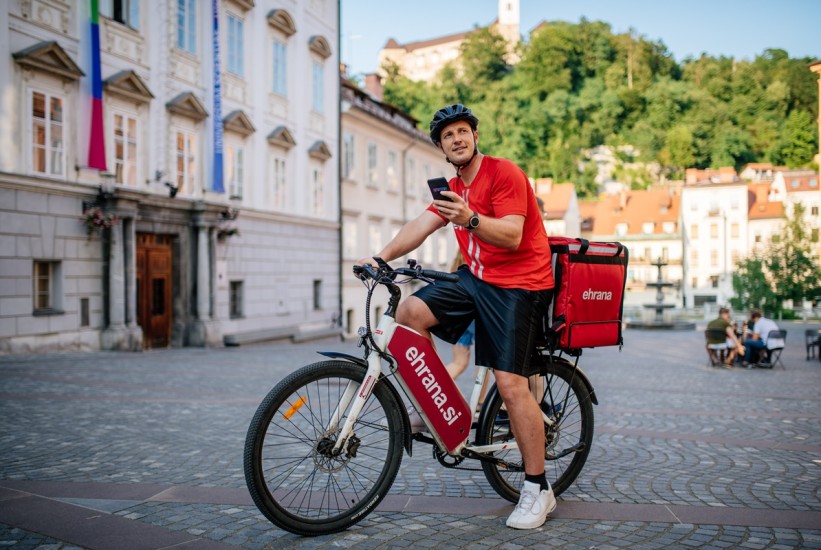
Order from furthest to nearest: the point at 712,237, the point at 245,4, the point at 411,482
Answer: the point at 712,237
the point at 245,4
the point at 411,482

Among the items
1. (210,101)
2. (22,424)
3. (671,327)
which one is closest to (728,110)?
(671,327)

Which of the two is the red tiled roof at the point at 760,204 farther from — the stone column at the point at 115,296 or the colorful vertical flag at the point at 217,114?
the stone column at the point at 115,296

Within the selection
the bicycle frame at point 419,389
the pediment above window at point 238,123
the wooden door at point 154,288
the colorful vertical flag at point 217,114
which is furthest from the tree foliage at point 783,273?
the bicycle frame at point 419,389

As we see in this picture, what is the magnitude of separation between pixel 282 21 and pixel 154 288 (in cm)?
984

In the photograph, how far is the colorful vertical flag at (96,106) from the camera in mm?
16000

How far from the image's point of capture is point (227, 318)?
71.2ft

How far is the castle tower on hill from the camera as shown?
126250 millimetres

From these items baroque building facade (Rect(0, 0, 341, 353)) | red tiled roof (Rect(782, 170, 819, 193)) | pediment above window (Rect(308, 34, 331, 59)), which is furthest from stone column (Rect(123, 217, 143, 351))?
red tiled roof (Rect(782, 170, 819, 193))

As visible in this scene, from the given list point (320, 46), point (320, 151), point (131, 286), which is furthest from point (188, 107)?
point (320, 46)

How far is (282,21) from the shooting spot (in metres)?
24.3

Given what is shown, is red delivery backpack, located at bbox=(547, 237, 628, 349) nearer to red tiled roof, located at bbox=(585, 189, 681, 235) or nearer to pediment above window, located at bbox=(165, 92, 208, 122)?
pediment above window, located at bbox=(165, 92, 208, 122)

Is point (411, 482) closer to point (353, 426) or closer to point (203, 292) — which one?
point (353, 426)

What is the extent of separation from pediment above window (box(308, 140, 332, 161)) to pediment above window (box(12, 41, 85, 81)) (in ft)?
36.1

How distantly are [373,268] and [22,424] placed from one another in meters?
4.37
